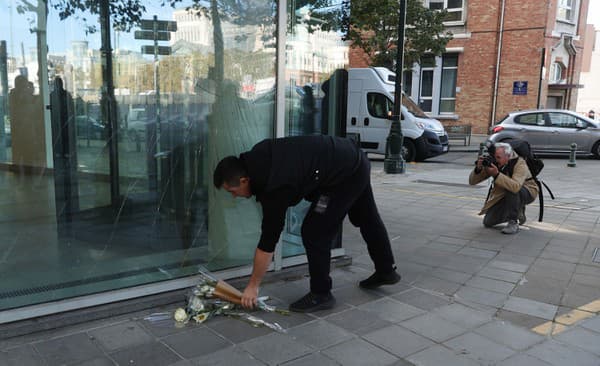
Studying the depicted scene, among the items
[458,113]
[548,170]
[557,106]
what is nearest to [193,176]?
[548,170]

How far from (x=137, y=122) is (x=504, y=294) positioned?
3389mm

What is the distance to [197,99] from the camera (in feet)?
13.3

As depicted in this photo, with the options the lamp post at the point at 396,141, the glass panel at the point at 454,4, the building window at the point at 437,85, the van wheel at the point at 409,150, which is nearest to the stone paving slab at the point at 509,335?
the lamp post at the point at 396,141

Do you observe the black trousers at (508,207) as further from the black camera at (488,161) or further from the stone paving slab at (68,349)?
the stone paving slab at (68,349)

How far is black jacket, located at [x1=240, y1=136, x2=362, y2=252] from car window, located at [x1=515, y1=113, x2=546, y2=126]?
14.3m

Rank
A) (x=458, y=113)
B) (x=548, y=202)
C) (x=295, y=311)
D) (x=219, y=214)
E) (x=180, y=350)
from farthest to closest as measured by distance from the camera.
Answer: (x=458, y=113) < (x=548, y=202) < (x=219, y=214) < (x=295, y=311) < (x=180, y=350)

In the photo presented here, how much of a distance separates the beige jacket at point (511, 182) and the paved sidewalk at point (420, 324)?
56cm

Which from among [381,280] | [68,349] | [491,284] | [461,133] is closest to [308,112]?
[381,280]

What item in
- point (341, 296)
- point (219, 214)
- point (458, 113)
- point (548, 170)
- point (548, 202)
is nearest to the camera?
point (341, 296)

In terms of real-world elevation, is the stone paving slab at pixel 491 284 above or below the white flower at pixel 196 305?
below

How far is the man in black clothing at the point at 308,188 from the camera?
3.10 m

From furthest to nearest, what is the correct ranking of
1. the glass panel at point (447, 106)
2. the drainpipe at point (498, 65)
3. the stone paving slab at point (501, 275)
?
the glass panel at point (447, 106)
the drainpipe at point (498, 65)
the stone paving slab at point (501, 275)

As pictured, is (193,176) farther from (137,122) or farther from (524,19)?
(524,19)

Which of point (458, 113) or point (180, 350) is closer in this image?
point (180, 350)
